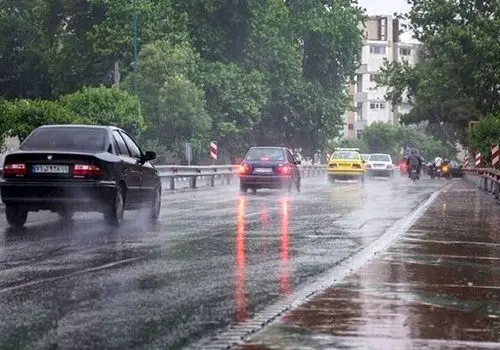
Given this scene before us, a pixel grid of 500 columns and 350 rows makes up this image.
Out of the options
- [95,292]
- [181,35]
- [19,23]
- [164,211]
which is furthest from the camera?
[19,23]

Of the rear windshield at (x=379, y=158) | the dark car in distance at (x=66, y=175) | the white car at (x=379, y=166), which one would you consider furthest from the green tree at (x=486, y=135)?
the dark car in distance at (x=66, y=175)

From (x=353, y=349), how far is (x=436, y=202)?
2615cm

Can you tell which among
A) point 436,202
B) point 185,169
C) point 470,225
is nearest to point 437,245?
point 470,225

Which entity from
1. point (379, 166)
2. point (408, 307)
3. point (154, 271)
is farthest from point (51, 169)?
point (379, 166)

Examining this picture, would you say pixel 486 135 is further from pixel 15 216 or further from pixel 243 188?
pixel 15 216

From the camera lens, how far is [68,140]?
20.5 meters

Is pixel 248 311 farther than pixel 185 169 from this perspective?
No

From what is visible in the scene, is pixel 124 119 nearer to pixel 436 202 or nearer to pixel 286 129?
pixel 436 202

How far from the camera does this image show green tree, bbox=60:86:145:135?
5272 cm

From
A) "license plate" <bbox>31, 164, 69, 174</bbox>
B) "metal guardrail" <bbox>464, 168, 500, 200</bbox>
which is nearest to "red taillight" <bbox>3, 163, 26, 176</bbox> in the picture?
"license plate" <bbox>31, 164, 69, 174</bbox>

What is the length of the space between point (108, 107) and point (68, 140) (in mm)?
33032

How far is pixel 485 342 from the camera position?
7945 mm

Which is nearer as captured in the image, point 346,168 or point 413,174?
point 346,168

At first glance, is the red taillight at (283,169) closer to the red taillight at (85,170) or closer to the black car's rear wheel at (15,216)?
the black car's rear wheel at (15,216)
